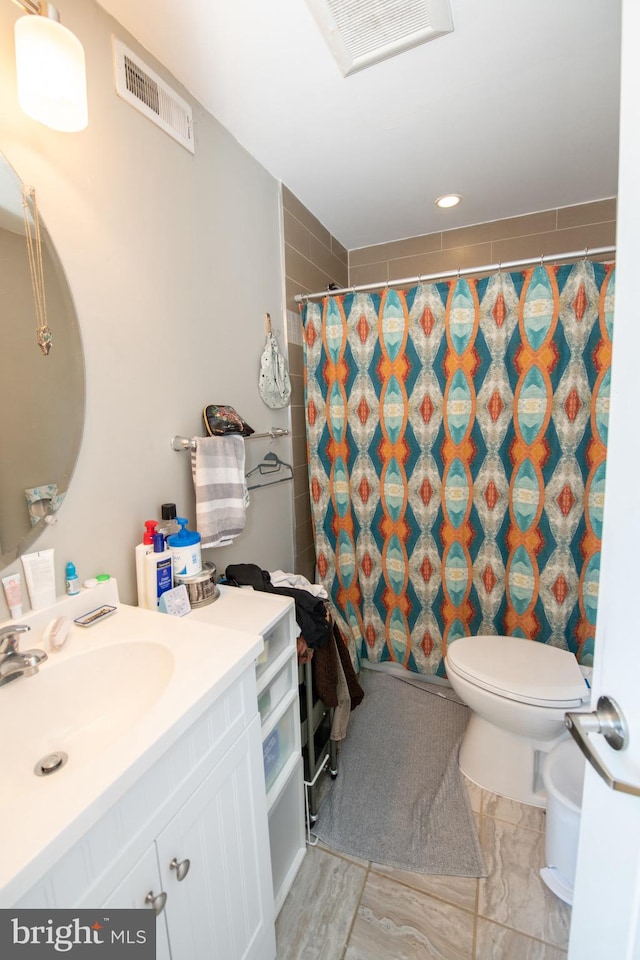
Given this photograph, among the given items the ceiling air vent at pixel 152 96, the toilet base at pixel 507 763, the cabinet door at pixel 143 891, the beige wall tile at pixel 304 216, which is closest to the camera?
the cabinet door at pixel 143 891

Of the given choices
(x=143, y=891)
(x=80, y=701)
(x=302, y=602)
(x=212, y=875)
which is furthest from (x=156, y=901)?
(x=302, y=602)

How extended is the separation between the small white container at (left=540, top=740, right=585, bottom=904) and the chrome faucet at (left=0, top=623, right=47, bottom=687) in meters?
1.37

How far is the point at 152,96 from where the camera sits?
1.12m

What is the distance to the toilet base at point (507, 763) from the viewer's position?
4.67 ft

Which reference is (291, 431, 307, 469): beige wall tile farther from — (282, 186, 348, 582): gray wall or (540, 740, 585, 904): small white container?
(540, 740, 585, 904): small white container

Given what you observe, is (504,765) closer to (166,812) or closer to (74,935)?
(166,812)

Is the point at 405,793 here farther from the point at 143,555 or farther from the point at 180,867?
the point at 143,555

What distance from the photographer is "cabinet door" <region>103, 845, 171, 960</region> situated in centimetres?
56

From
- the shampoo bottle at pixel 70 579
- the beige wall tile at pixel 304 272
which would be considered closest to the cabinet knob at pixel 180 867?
the shampoo bottle at pixel 70 579

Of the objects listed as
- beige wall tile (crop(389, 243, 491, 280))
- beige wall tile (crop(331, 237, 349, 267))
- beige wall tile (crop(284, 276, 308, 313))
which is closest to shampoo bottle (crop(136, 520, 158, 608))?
beige wall tile (crop(284, 276, 308, 313))

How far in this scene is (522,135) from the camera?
1530 mm

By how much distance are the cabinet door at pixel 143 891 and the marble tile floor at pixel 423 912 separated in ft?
2.12

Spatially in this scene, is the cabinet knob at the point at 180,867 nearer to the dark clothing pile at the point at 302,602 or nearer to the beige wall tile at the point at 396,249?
the dark clothing pile at the point at 302,602

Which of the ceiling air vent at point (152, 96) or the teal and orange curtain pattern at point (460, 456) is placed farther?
the teal and orange curtain pattern at point (460, 456)
